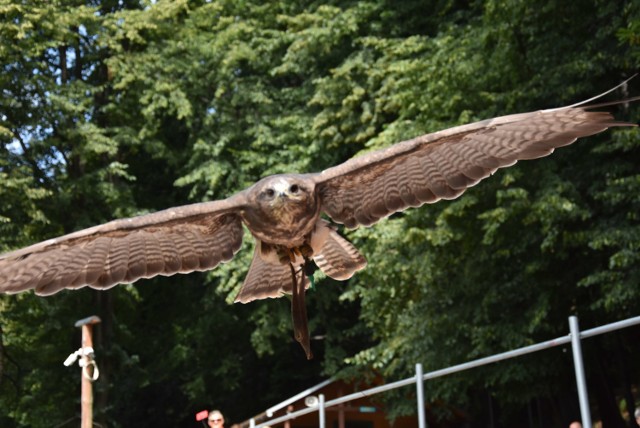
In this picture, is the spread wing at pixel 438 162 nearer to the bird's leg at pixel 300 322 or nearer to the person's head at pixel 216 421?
the bird's leg at pixel 300 322

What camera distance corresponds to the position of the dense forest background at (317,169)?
43.9ft

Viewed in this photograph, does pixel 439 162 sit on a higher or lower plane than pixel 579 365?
higher

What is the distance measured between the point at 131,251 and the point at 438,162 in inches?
81.9

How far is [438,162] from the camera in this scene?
21.0ft

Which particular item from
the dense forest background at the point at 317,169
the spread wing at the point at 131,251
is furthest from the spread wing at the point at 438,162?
the dense forest background at the point at 317,169

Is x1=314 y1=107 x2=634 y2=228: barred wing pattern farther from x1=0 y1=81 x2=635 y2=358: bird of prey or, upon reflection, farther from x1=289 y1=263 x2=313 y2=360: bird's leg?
x1=289 y1=263 x2=313 y2=360: bird's leg

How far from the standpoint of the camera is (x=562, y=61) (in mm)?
13547

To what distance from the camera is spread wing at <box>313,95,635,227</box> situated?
5980 mm

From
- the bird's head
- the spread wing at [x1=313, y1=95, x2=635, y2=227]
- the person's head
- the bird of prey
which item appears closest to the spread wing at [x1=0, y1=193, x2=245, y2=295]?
the bird of prey

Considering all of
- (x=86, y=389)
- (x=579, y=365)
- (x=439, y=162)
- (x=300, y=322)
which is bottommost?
(x=579, y=365)

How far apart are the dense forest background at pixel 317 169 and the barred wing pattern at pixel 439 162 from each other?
4801 mm

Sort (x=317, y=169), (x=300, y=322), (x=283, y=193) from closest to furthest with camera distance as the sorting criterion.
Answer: (x=300, y=322)
(x=283, y=193)
(x=317, y=169)

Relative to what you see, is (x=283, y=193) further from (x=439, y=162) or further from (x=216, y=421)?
(x=216, y=421)

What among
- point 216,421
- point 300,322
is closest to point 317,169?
point 216,421
